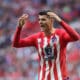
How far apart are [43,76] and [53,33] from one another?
1.48 feet

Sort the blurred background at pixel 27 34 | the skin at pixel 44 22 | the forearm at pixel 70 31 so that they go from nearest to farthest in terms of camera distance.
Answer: the forearm at pixel 70 31, the skin at pixel 44 22, the blurred background at pixel 27 34

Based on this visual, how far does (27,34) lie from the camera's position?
8.93 meters

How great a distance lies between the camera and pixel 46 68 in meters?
4.52

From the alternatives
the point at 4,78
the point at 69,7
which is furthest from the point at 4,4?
the point at 4,78

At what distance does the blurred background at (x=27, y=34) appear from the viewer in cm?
806

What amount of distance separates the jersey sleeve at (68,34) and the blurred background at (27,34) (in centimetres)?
318

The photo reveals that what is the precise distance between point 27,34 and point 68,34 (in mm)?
4601

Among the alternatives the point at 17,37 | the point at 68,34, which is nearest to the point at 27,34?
the point at 17,37

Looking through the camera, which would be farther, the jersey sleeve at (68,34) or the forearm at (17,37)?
the forearm at (17,37)

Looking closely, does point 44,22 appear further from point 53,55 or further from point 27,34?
point 27,34

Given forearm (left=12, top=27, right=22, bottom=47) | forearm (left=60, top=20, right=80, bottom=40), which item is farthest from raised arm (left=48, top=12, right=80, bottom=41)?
forearm (left=12, top=27, right=22, bottom=47)

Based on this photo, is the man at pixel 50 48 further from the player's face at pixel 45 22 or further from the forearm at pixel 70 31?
the forearm at pixel 70 31

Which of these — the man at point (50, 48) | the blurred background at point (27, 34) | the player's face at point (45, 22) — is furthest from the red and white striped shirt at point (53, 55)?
the blurred background at point (27, 34)

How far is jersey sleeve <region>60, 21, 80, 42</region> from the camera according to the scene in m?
4.29
